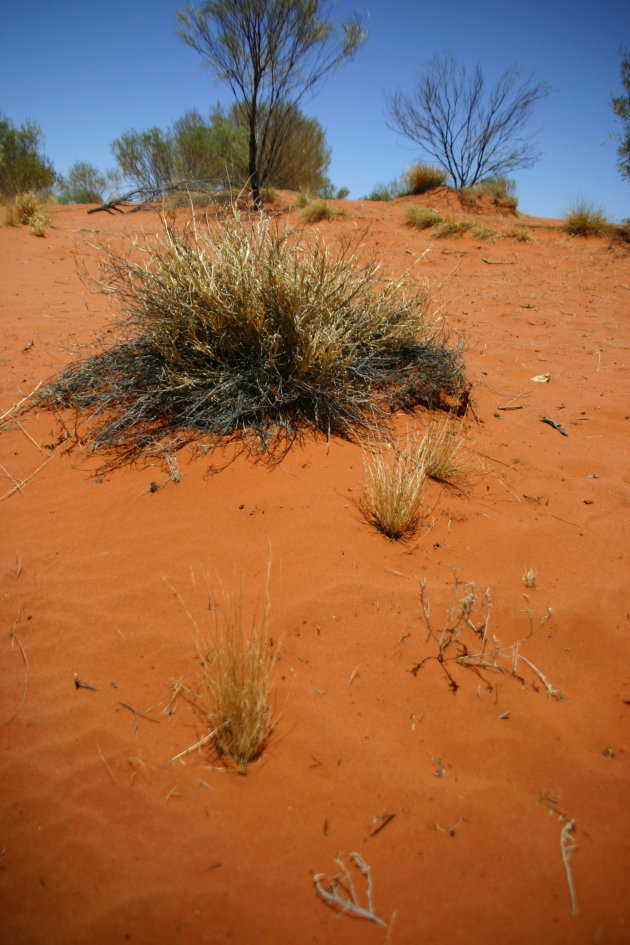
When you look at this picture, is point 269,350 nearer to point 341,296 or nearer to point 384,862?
point 341,296

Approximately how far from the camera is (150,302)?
314 centimetres

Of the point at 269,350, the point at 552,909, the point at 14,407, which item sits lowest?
the point at 552,909

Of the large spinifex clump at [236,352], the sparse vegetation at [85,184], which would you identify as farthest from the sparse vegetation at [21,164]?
the large spinifex clump at [236,352]


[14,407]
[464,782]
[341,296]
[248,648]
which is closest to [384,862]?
[464,782]

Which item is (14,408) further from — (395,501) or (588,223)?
(588,223)

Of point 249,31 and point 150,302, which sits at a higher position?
point 249,31

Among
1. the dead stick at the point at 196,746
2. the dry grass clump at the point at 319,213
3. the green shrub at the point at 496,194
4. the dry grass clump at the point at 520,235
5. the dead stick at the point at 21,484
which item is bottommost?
the dead stick at the point at 196,746

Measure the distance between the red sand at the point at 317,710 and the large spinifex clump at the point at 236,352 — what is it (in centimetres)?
28

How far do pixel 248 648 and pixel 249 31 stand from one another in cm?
1337

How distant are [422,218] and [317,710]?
10529mm

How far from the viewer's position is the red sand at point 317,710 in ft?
4.18

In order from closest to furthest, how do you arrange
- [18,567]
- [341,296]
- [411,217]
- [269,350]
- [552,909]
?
1. [552,909]
2. [18,567]
3. [269,350]
4. [341,296]
5. [411,217]

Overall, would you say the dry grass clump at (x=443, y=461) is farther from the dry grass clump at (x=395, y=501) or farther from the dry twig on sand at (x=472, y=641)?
the dry twig on sand at (x=472, y=641)

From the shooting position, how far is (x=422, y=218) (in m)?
10.1
